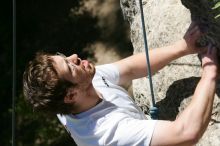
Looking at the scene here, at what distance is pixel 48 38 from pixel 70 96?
2368 mm

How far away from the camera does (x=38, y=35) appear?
3.80m

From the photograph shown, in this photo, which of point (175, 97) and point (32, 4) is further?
point (32, 4)

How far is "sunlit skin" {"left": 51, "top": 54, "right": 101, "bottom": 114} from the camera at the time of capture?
1417mm

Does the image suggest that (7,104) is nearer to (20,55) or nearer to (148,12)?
(20,55)

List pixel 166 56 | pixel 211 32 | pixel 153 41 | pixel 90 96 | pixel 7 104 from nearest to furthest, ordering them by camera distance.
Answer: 1. pixel 211 32
2. pixel 90 96
3. pixel 166 56
4. pixel 153 41
5. pixel 7 104

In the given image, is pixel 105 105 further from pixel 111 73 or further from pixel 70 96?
pixel 111 73

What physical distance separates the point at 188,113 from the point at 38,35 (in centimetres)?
261

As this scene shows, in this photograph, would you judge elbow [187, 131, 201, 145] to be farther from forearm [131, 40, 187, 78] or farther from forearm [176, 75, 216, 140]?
forearm [131, 40, 187, 78]

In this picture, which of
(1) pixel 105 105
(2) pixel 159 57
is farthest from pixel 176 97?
(1) pixel 105 105

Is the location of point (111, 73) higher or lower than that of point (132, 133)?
higher

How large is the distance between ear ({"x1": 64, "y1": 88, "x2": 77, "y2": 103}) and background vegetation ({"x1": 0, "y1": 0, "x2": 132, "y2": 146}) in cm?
200

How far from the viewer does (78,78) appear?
4.67ft

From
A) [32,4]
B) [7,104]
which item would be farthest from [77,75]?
[32,4]

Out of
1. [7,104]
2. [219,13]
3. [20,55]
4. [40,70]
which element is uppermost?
[219,13]
